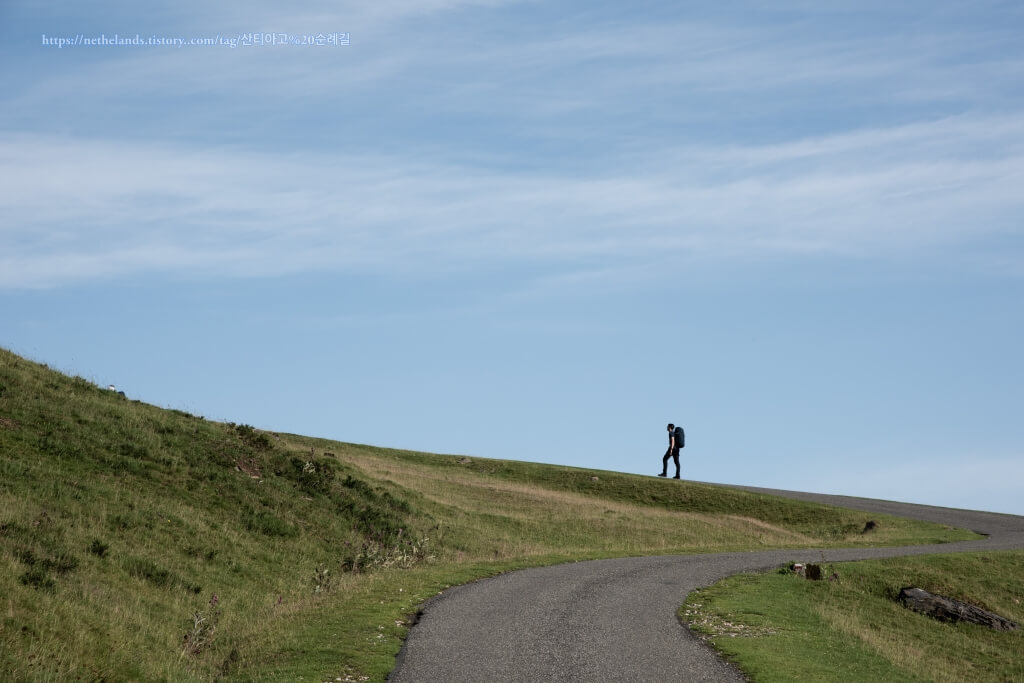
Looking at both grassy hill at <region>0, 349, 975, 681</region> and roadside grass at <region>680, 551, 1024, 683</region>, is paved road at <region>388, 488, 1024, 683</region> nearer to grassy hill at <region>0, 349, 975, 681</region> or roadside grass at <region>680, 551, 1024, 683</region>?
roadside grass at <region>680, 551, 1024, 683</region>

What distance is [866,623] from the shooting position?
1070 inches

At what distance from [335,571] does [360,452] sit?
2939 centimetres

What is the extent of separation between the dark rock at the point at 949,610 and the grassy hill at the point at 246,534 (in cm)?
853

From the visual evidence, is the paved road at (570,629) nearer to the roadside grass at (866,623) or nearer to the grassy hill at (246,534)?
the roadside grass at (866,623)

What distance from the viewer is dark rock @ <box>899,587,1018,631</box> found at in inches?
1190

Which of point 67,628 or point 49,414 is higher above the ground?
point 49,414

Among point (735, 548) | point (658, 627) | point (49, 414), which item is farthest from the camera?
point (735, 548)

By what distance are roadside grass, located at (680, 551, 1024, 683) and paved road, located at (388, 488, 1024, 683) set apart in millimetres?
901

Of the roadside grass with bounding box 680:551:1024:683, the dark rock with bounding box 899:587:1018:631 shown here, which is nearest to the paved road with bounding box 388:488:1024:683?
the roadside grass with bounding box 680:551:1024:683

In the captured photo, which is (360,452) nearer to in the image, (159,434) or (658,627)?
(159,434)

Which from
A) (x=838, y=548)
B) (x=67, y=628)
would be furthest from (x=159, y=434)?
(x=838, y=548)

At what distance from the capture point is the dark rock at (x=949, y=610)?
30219 millimetres

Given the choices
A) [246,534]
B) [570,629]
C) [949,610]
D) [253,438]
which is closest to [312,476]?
[253,438]

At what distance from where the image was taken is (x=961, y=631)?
29.7 m
